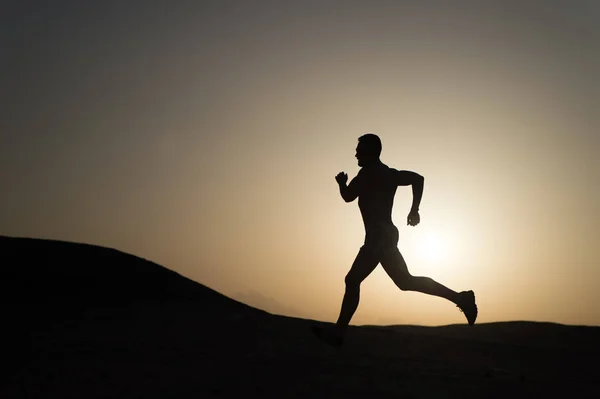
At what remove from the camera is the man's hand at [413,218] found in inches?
355

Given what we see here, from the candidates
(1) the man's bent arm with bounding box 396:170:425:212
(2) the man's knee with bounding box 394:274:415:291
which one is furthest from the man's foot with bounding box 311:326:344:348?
(1) the man's bent arm with bounding box 396:170:425:212

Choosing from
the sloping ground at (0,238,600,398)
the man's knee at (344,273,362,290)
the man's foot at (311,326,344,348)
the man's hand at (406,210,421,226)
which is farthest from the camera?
the man's hand at (406,210,421,226)

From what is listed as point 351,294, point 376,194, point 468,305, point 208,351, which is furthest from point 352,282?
point 208,351

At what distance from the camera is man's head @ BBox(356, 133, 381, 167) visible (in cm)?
910

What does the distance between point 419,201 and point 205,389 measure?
3.89 meters

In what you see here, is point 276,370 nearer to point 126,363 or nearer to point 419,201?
point 126,363

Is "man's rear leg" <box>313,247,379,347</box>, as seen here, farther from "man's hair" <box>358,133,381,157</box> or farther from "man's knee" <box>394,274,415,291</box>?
"man's hair" <box>358,133,381,157</box>

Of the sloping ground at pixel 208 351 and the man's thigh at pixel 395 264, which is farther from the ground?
the man's thigh at pixel 395 264

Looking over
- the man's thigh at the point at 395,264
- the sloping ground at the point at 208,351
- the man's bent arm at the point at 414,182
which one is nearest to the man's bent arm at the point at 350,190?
the man's bent arm at the point at 414,182

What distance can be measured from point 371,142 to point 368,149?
0.34ft

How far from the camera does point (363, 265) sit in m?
8.75

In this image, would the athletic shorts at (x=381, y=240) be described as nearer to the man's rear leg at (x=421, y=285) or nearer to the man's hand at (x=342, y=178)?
the man's rear leg at (x=421, y=285)

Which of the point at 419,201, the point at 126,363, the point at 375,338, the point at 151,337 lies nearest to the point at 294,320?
the point at 375,338

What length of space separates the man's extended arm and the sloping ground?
1829 millimetres
